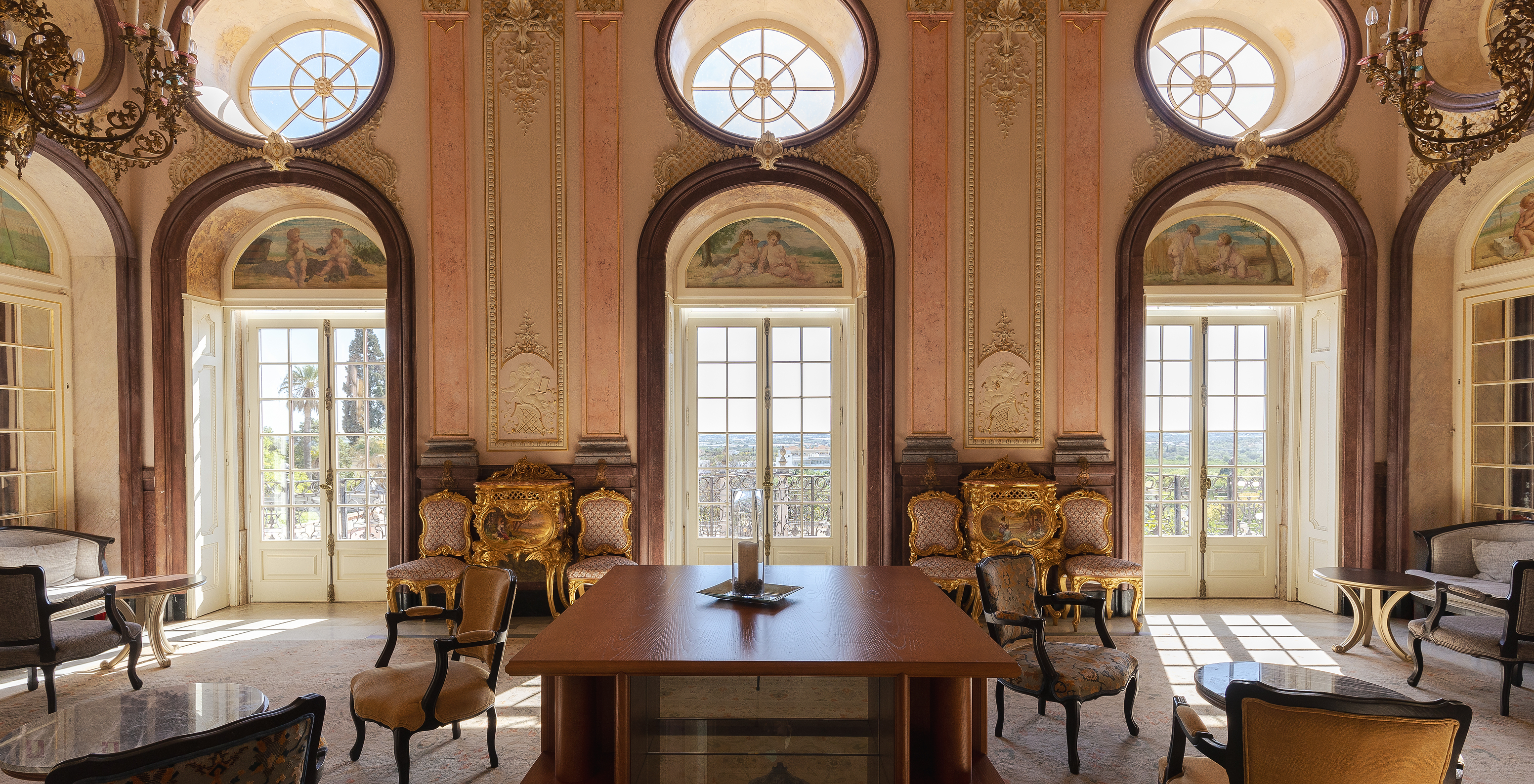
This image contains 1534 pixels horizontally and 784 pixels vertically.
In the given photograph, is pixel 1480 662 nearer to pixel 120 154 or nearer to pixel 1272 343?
pixel 1272 343

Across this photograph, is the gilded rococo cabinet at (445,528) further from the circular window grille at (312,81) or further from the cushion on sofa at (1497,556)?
the cushion on sofa at (1497,556)

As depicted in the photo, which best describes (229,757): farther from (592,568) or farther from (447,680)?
(592,568)

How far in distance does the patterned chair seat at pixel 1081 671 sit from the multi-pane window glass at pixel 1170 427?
3435 millimetres

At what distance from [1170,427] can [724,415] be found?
4098 millimetres

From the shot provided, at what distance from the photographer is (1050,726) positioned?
12.7ft

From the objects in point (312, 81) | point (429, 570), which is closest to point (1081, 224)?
point (429, 570)

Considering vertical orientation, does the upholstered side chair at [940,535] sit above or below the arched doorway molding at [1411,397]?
below

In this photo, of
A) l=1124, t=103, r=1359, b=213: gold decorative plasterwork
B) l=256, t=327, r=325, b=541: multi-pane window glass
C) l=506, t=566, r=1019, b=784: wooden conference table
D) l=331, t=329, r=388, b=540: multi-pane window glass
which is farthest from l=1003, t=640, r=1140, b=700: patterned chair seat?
l=256, t=327, r=325, b=541: multi-pane window glass

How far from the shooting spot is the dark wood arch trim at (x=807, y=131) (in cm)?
592

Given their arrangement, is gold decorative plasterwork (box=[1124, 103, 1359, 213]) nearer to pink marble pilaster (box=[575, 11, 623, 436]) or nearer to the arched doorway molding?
the arched doorway molding

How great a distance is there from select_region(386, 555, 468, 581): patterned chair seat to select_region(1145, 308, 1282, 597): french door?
596 cm

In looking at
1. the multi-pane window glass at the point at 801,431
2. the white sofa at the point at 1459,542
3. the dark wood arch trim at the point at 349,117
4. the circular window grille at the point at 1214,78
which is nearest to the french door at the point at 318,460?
the dark wood arch trim at the point at 349,117

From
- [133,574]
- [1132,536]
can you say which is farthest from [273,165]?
[1132,536]

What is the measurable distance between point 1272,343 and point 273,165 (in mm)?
8764
